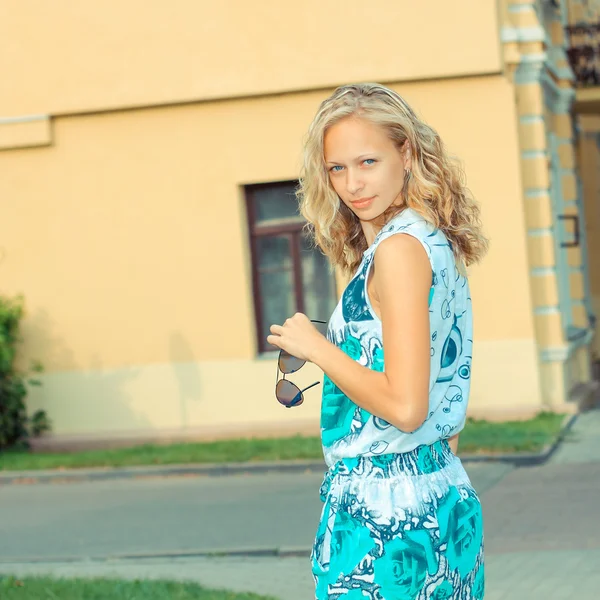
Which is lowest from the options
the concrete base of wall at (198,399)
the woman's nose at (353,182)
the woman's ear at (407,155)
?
the concrete base of wall at (198,399)

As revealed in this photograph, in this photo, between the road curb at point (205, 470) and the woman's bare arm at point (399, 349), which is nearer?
the woman's bare arm at point (399, 349)

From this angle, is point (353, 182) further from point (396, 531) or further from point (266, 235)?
point (266, 235)

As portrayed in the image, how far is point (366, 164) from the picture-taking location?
8.52 feet

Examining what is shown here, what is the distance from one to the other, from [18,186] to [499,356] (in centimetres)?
Answer: 540

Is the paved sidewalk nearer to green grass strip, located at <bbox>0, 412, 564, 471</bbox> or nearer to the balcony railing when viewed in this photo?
green grass strip, located at <bbox>0, 412, 564, 471</bbox>

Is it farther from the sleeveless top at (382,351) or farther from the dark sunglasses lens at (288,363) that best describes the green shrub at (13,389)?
the sleeveless top at (382,351)

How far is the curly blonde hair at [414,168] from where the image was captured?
2.56 m

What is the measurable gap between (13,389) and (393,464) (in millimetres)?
11517

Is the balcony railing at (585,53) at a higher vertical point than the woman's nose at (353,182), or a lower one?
higher

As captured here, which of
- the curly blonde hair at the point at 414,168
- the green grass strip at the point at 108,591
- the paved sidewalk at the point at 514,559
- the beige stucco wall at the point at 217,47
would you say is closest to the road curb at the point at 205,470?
the paved sidewalk at the point at 514,559

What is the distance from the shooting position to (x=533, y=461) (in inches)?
424

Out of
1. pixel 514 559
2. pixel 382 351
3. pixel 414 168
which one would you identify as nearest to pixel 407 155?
pixel 414 168

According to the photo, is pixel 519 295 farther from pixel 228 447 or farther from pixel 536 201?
pixel 228 447

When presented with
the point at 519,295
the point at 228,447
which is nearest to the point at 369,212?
the point at 228,447
